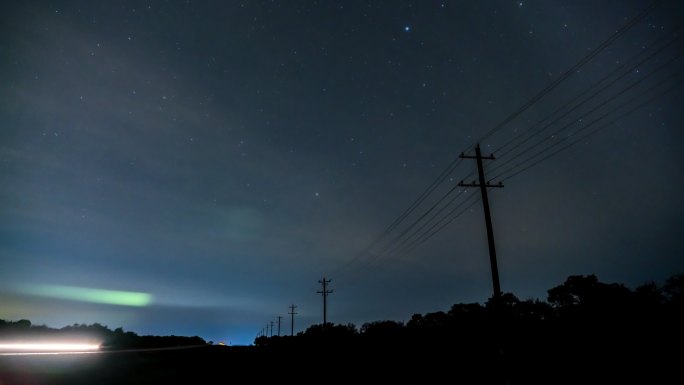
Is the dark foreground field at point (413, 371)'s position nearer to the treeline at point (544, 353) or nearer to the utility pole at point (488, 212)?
the treeline at point (544, 353)

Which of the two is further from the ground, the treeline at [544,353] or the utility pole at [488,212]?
the utility pole at [488,212]

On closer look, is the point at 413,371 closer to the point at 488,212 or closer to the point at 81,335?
the point at 488,212

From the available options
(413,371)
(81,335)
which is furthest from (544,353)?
(81,335)

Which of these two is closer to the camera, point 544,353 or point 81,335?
point 544,353

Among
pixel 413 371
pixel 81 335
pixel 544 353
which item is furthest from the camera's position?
pixel 81 335

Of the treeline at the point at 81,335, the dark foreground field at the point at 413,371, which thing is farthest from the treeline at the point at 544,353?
the treeline at the point at 81,335

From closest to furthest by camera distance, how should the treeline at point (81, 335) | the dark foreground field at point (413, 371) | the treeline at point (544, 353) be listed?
the dark foreground field at point (413, 371) < the treeline at point (544, 353) < the treeline at point (81, 335)

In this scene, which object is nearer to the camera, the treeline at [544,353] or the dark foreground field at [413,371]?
the dark foreground field at [413,371]

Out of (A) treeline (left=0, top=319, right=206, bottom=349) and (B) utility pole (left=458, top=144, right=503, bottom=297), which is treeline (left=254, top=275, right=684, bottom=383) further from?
(A) treeline (left=0, top=319, right=206, bottom=349)

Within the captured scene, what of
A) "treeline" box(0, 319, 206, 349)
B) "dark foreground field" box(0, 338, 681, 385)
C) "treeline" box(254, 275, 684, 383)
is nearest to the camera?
"dark foreground field" box(0, 338, 681, 385)

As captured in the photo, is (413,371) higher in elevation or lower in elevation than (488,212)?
lower

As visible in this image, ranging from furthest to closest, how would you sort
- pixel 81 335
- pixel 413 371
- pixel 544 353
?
pixel 81 335 < pixel 544 353 < pixel 413 371

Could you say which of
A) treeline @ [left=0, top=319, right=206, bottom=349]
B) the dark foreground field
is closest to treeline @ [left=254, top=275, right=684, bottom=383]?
the dark foreground field

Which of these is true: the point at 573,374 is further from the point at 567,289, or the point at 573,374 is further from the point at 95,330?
the point at 95,330
